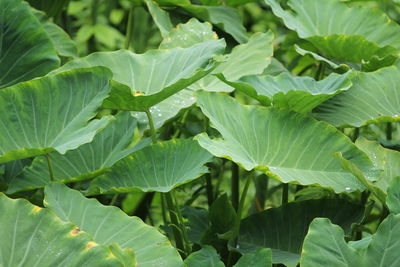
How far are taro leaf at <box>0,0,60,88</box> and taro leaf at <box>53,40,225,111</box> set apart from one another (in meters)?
0.08

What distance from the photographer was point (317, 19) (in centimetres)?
196

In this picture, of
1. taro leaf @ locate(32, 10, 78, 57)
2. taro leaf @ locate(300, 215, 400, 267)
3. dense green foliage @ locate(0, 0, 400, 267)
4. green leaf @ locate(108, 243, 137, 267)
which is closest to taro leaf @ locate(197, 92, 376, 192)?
dense green foliage @ locate(0, 0, 400, 267)

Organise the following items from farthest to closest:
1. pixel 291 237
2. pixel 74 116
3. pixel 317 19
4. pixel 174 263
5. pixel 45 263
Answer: pixel 317 19 < pixel 291 237 < pixel 74 116 < pixel 174 263 < pixel 45 263

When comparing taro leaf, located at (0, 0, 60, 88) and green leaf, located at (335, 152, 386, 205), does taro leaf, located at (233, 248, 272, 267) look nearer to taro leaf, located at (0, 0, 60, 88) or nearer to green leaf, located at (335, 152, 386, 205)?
green leaf, located at (335, 152, 386, 205)

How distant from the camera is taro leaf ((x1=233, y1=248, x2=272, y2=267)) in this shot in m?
1.27

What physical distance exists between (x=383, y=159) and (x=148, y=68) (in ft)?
1.74

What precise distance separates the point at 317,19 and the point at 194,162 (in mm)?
705

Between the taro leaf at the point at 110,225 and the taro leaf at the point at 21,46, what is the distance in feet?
1.37

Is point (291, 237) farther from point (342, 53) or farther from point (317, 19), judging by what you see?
point (317, 19)

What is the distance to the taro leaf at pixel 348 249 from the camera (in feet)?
3.77

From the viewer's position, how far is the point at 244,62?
5.90 ft

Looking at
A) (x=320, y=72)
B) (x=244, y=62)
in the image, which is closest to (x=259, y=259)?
(x=244, y=62)

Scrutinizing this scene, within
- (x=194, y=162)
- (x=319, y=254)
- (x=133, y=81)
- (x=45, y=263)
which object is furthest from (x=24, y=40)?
(x=319, y=254)

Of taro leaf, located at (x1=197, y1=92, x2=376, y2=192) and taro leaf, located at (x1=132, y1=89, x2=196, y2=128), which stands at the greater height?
taro leaf, located at (x1=197, y1=92, x2=376, y2=192)
